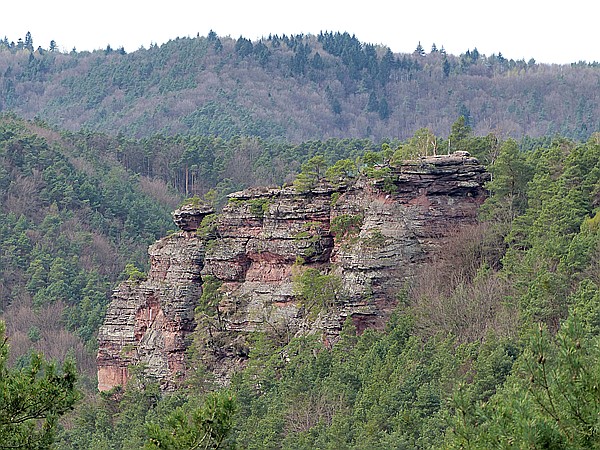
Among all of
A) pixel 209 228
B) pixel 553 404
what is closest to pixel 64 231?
pixel 209 228

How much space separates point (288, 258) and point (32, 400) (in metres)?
28.4

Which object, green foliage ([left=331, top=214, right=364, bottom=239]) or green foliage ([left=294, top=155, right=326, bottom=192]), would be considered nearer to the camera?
green foliage ([left=331, top=214, right=364, bottom=239])

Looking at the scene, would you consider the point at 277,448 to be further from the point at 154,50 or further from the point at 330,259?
the point at 154,50

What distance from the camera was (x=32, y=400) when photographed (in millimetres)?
18609

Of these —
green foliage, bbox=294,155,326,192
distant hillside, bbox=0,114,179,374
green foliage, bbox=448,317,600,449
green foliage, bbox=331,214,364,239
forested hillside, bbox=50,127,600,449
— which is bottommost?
distant hillside, bbox=0,114,179,374

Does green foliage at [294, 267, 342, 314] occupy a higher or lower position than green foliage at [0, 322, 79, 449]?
lower

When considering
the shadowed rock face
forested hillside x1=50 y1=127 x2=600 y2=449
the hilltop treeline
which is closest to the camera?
the hilltop treeline

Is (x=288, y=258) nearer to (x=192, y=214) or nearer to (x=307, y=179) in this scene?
(x=307, y=179)

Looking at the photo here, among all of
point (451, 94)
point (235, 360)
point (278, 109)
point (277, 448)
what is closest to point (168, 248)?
point (235, 360)

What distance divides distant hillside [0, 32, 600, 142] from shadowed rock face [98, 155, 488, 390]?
105 metres

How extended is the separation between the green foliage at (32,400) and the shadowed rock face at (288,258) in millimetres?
25401

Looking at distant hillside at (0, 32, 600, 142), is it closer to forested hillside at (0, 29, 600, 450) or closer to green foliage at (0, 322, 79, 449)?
forested hillside at (0, 29, 600, 450)

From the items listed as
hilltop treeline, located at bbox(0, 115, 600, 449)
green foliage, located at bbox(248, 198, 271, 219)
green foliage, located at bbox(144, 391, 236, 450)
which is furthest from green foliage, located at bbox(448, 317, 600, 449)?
green foliage, located at bbox(248, 198, 271, 219)

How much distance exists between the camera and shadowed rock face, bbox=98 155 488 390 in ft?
145
